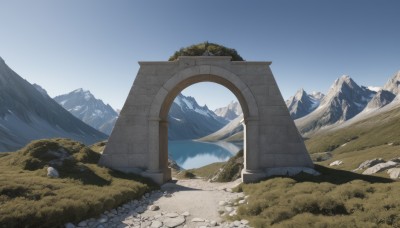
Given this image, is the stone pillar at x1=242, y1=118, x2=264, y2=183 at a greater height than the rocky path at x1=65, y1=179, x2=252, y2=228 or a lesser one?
greater

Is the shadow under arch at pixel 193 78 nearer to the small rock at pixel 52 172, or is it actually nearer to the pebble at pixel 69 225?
the small rock at pixel 52 172

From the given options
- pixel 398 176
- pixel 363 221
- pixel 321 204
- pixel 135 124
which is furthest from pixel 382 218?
pixel 398 176

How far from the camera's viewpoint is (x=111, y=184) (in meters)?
14.7

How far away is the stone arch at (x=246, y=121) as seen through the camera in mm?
18203

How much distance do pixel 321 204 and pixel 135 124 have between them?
42.5 feet

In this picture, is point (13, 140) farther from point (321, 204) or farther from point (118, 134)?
point (321, 204)

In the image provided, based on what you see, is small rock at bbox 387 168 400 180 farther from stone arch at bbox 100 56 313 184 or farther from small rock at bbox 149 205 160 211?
small rock at bbox 149 205 160 211

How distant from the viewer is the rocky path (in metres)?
10.6

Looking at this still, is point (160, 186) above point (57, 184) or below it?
below

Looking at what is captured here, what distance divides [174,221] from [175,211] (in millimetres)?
1615

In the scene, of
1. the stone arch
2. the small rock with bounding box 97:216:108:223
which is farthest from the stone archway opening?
the small rock with bounding box 97:216:108:223

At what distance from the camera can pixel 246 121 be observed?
18672 mm

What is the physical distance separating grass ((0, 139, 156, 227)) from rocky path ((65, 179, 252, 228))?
1.69 ft

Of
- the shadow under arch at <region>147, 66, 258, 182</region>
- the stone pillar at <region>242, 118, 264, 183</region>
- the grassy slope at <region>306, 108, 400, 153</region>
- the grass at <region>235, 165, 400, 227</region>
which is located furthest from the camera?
the grassy slope at <region>306, 108, 400, 153</region>
